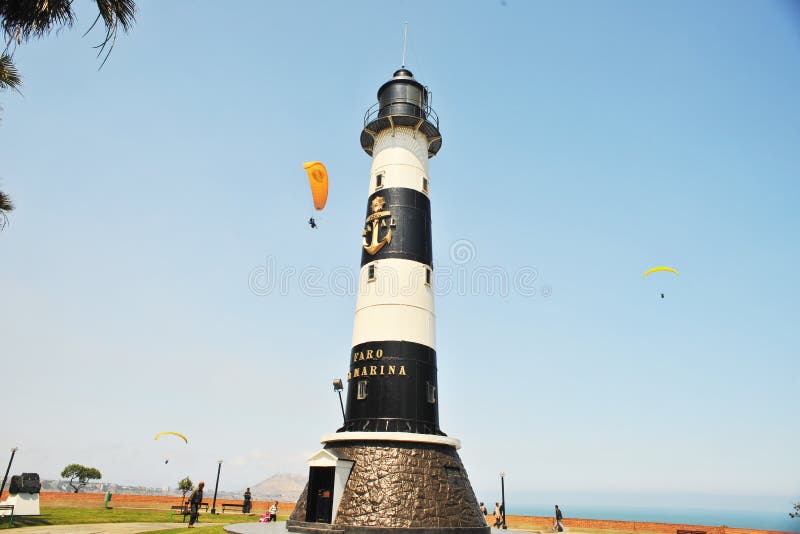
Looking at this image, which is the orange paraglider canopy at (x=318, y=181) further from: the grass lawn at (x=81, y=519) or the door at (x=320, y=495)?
the grass lawn at (x=81, y=519)

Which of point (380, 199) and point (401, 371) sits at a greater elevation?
point (380, 199)

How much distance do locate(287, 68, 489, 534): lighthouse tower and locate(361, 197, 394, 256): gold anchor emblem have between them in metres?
0.05

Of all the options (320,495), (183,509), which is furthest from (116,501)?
(320,495)

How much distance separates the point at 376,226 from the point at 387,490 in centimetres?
1085

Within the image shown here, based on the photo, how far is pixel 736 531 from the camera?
27812mm

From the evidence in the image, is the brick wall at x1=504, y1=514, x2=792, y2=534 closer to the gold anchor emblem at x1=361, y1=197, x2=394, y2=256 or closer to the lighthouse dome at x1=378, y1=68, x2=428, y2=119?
the gold anchor emblem at x1=361, y1=197, x2=394, y2=256

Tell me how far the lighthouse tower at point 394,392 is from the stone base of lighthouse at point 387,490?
3cm

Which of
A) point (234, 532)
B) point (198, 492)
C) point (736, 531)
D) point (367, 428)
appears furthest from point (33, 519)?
point (736, 531)

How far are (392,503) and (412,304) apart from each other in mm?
7542

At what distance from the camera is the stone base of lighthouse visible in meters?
17.4

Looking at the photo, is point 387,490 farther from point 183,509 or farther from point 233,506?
point 233,506

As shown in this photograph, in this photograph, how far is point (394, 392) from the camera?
1983 cm

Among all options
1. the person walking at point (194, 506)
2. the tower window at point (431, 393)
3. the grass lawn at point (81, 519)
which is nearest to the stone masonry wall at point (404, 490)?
the tower window at point (431, 393)

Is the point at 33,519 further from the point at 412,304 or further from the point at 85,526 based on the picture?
the point at 412,304
